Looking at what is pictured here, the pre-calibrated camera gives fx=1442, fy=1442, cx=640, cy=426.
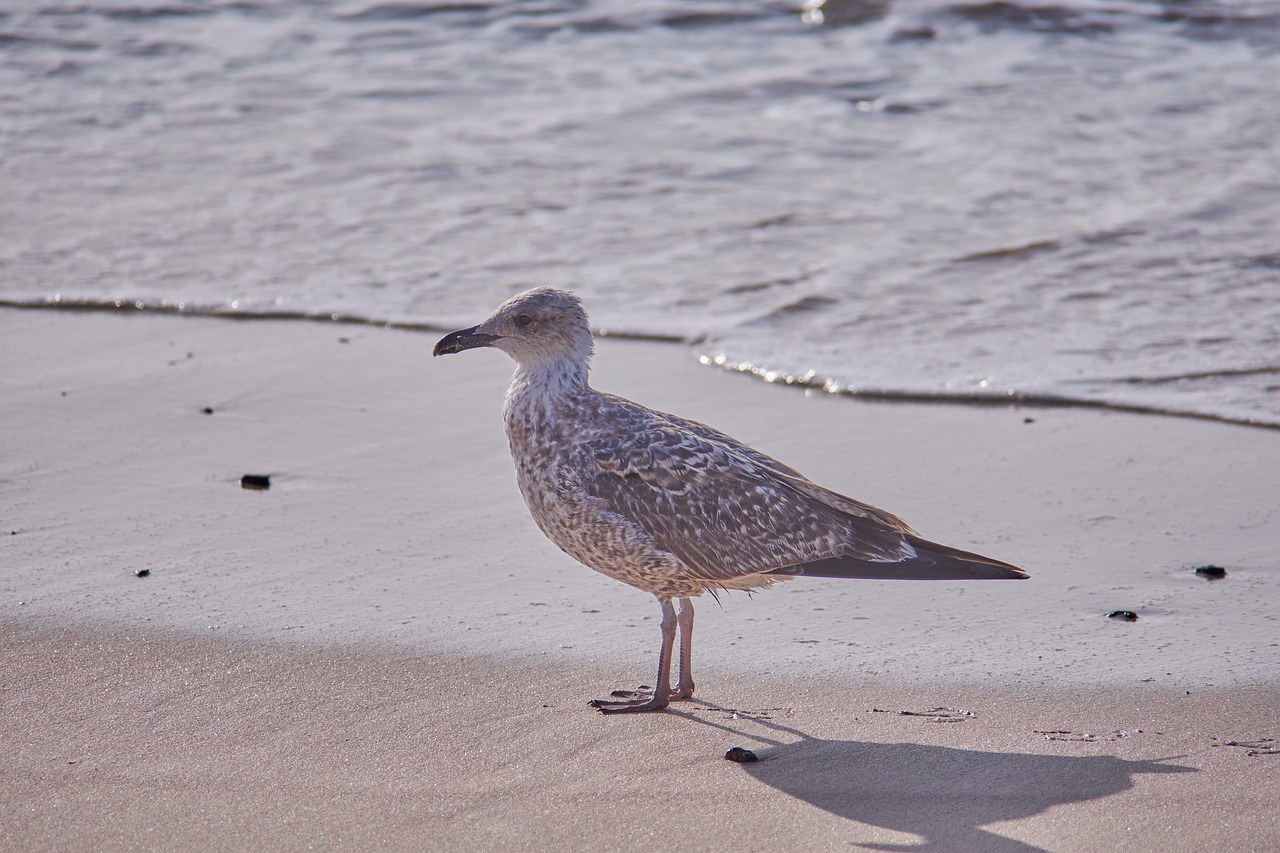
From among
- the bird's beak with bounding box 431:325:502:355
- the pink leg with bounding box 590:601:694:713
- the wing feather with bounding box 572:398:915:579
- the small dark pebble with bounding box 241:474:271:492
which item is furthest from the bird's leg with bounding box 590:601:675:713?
the small dark pebble with bounding box 241:474:271:492

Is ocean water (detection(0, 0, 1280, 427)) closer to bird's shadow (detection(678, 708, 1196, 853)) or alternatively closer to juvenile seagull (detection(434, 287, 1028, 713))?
juvenile seagull (detection(434, 287, 1028, 713))

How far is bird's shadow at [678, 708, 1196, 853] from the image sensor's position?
390 centimetres

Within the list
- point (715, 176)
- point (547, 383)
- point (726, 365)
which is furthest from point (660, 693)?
point (715, 176)

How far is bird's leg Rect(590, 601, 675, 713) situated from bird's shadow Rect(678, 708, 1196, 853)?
0.35m

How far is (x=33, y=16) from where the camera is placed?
50.2ft

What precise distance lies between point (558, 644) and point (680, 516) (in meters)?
0.69

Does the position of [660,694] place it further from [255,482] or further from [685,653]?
[255,482]

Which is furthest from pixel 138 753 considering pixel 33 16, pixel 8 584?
pixel 33 16

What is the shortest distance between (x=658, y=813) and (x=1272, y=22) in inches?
558

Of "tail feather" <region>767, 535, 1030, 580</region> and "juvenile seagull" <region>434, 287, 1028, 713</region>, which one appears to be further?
"juvenile seagull" <region>434, 287, 1028, 713</region>

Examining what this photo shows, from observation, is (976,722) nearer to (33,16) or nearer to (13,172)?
(13,172)

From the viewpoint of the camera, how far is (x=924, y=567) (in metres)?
4.57

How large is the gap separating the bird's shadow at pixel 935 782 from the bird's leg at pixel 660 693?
35 cm

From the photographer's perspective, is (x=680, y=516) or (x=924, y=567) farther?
(x=680, y=516)
